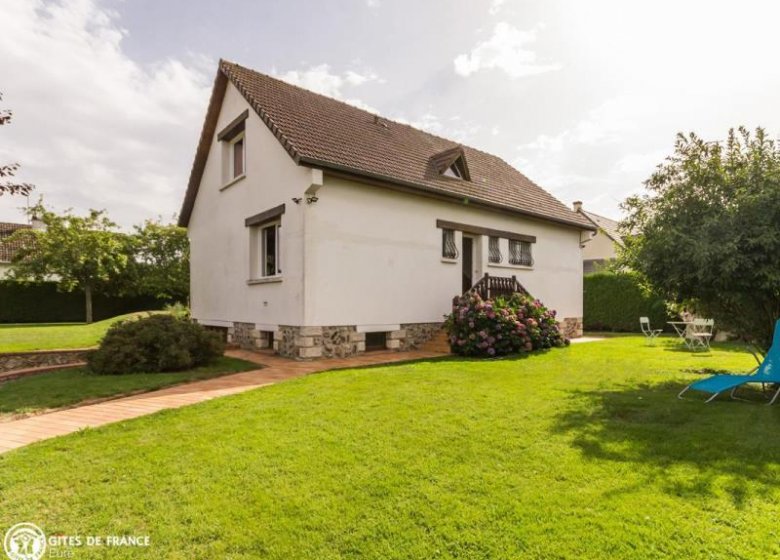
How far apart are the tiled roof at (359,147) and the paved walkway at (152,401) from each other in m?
4.36

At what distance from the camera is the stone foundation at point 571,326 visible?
16.4 metres

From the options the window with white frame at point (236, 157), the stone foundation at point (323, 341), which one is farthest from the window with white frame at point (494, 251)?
the window with white frame at point (236, 157)

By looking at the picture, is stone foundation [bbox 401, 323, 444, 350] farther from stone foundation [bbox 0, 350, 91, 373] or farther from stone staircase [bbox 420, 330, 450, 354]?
stone foundation [bbox 0, 350, 91, 373]

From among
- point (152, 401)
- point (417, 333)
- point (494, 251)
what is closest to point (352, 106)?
point (494, 251)

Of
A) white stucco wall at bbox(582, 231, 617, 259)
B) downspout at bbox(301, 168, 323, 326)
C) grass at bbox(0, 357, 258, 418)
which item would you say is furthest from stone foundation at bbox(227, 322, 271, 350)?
white stucco wall at bbox(582, 231, 617, 259)

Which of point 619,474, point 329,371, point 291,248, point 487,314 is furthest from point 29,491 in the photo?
point 487,314

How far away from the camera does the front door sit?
1391 cm

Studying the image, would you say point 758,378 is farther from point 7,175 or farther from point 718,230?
point 7,175

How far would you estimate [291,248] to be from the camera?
408 inches

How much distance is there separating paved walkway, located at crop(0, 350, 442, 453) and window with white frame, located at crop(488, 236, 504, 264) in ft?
18.4

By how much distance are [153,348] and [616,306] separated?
1871 cm

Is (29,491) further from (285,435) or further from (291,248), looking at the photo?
(291,248)

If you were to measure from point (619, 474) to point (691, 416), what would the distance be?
2405 mm

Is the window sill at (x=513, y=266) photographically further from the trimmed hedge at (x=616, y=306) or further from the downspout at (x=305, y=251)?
the downspout at (x=305, y=251)
